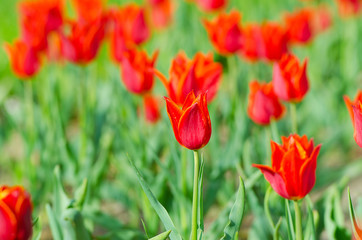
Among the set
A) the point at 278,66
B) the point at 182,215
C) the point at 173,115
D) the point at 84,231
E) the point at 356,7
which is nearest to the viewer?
the point at 173,115

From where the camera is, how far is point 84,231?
1299 millimetres

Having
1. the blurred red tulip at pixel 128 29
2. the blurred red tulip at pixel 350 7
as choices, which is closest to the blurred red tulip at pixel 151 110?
the blurred red tulip at pixel 128 29

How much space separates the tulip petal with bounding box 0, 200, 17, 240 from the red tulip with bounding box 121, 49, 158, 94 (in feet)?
2.90

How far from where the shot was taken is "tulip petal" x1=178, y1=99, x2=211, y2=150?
3.59 ft

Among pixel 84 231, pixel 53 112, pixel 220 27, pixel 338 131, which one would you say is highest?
pixel 220 27

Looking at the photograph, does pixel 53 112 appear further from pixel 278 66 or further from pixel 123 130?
pixel 278 66

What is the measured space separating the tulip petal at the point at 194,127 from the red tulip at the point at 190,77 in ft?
1.20

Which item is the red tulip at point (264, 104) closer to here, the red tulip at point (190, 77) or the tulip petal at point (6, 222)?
the red tulip at point (190, 77)

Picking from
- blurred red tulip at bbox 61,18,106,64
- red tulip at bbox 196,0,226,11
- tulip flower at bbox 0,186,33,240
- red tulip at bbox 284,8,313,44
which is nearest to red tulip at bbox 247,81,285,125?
blurred red tulip at bbox 61,18,106,64

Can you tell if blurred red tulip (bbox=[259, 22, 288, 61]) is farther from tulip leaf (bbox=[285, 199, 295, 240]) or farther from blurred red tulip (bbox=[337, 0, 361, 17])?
blurred red tulip (bbox=[337, 0, 361, 17])

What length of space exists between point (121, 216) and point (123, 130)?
474 mm

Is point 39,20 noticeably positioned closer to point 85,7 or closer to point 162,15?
point 85,7

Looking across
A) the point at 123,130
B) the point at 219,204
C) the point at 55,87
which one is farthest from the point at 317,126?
the point at 55,87

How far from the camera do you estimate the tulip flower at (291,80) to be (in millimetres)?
1570
